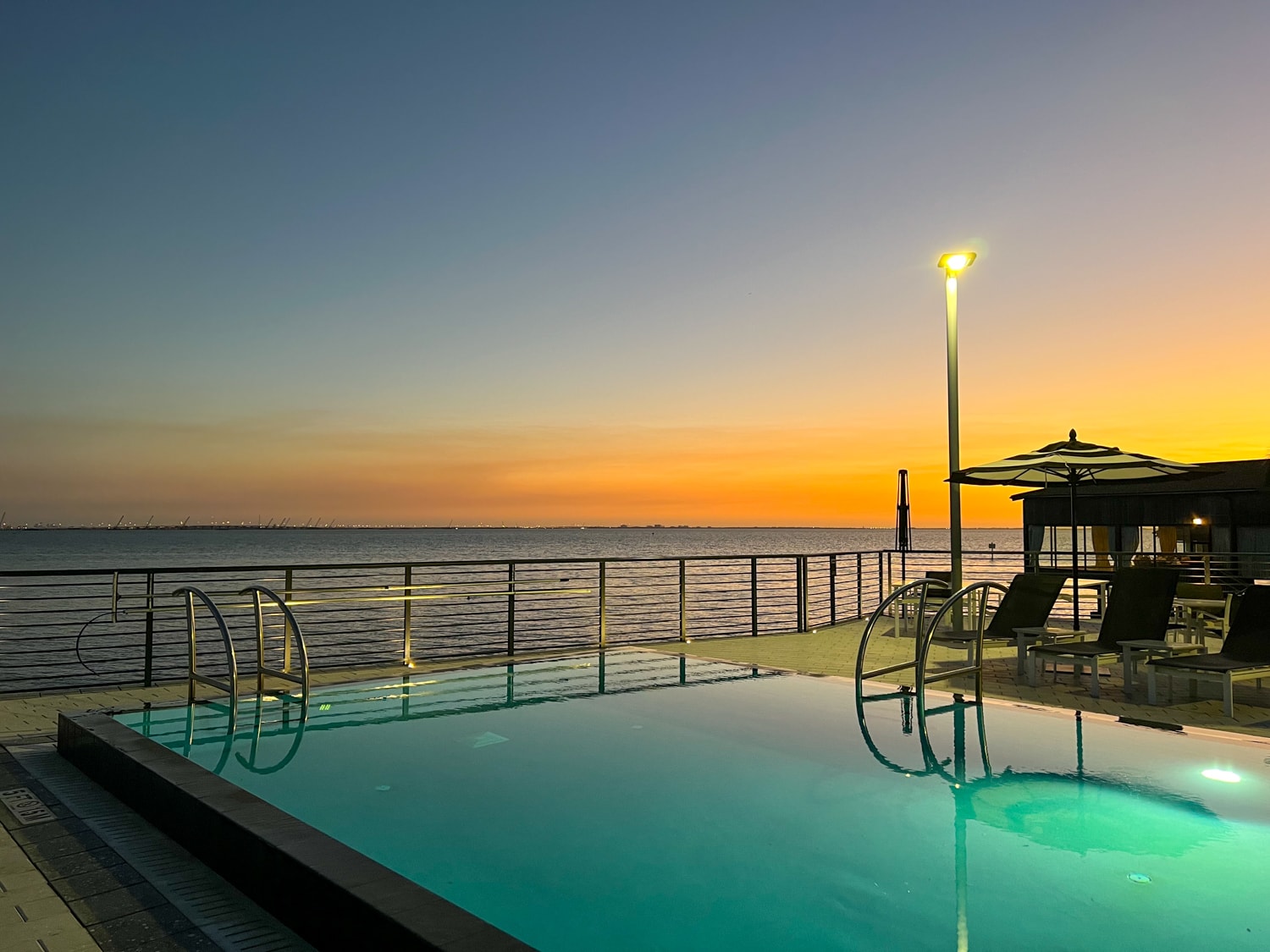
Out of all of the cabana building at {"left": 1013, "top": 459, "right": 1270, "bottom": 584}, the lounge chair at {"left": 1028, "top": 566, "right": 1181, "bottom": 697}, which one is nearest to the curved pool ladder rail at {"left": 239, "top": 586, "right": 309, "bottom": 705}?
the lounge chair at {"left": 1028, "top": 566, "right": 1181, "bottom": 697}

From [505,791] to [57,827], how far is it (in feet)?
5.71

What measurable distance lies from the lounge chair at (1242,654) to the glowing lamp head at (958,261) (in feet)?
13.5

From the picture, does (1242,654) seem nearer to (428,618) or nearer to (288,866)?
(288,866)

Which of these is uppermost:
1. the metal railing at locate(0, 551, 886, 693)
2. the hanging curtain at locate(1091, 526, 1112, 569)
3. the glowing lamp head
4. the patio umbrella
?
the glowing lamp head

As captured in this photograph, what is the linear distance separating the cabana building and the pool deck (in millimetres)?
10389

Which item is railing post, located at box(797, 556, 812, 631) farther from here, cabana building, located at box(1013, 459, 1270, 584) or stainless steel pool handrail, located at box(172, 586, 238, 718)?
cabana building, located at box(1013, 459, 1270, 584)

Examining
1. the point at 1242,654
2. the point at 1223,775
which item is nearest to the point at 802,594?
the point at 1242,654

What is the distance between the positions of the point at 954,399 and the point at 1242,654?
3735 millimetres

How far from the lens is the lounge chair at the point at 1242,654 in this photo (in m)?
5.60

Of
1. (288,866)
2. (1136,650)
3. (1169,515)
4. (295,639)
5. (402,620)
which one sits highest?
(1169,515)

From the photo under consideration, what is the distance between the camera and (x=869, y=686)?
18.9ft

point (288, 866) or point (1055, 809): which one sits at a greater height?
point (288, 866)

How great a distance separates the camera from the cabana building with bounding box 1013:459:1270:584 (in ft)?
57.3

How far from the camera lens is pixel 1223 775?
3822 mm
